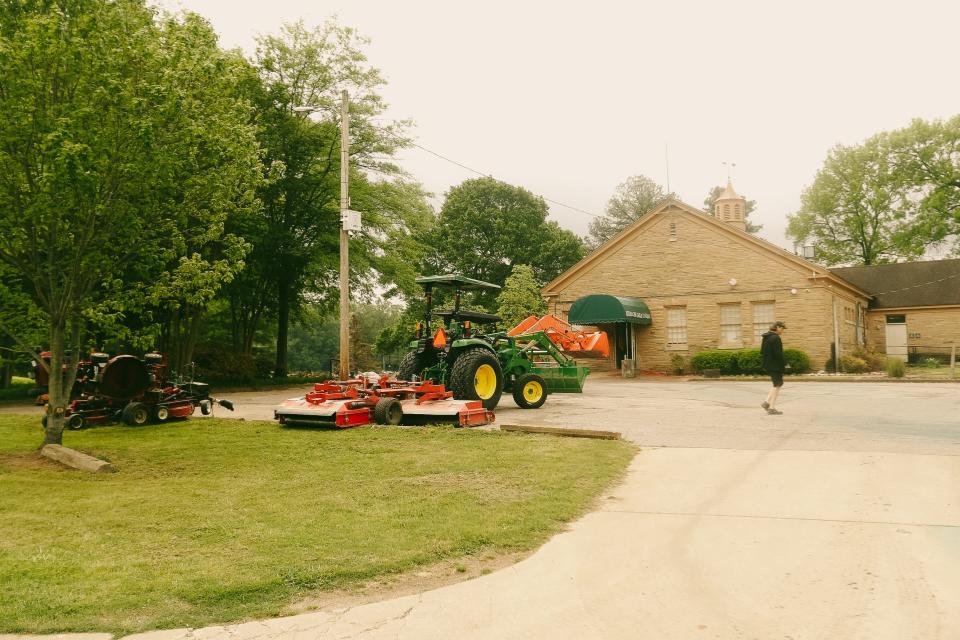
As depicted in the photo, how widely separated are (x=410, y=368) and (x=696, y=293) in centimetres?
2149

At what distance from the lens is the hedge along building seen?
29.3 m

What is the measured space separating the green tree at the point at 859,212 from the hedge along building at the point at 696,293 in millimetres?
19257

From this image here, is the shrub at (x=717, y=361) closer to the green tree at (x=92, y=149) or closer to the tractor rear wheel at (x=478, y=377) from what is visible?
the tractor rear wheel at (x=478, y=377)

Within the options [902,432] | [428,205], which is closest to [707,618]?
[902,432]

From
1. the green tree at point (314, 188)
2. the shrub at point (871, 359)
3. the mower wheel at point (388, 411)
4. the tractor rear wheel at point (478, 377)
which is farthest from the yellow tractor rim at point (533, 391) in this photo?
the shrub at point (871, 359)

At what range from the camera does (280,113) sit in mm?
28000

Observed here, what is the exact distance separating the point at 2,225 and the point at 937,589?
10.2 meters

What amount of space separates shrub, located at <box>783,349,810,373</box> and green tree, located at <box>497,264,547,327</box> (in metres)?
15.6

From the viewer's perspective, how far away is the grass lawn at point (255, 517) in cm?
406

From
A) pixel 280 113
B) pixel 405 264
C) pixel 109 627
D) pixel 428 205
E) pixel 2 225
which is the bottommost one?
pixel 109 627

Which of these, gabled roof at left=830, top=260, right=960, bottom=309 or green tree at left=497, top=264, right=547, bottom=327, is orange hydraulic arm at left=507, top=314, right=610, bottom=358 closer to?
green tree at left=497, top=264, right=547, bottom=327

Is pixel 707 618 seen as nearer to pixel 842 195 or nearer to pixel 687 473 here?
pixel 687 473

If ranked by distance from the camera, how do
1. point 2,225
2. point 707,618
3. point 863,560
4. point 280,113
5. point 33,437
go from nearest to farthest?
point 707,618
point 863,560
point 2,225
point 33,437
point 280,113

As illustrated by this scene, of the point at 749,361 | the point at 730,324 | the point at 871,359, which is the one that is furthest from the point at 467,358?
the point at 871,359
